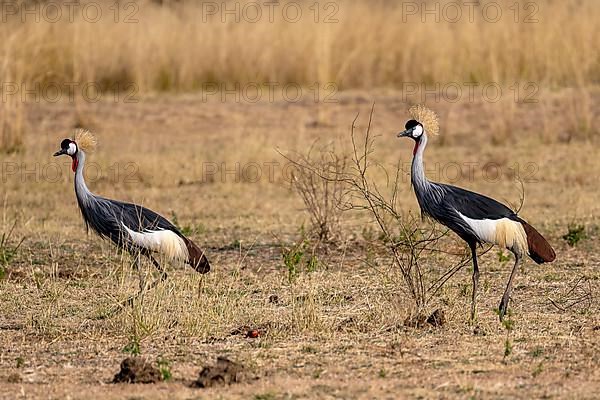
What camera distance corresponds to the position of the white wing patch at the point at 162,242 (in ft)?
23.7

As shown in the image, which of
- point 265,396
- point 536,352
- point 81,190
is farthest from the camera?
point 81,190

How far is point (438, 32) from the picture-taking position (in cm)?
1645

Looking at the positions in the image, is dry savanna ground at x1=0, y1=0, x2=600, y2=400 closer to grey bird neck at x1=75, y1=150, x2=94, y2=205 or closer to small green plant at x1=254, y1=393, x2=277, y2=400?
small green plant at x1=254, y1=393, x2=277, y2=400

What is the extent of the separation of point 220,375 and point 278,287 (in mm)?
2309

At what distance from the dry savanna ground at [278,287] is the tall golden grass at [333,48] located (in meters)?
1.66

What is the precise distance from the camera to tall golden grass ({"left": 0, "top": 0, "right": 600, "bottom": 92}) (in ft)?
51.2

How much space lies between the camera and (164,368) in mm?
5617

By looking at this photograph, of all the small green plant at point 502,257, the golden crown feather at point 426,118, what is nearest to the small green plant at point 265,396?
the golden crown feather at point 426,118

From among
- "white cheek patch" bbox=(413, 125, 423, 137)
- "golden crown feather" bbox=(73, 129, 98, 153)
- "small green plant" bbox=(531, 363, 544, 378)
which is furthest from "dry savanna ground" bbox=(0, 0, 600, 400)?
"golden crown feather" bbox=(73, 129, 98, 153)

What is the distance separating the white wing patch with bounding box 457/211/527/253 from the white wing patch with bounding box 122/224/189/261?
164 cm

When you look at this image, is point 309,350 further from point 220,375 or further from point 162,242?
point 162,242

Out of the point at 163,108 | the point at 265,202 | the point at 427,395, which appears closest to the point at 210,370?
the point at 427,395

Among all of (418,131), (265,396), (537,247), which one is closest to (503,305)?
(537,247)

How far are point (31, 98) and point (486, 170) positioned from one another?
5.90 metres
